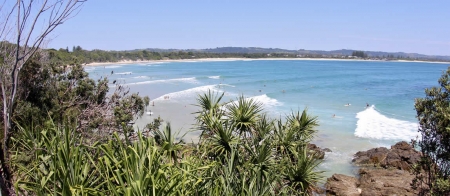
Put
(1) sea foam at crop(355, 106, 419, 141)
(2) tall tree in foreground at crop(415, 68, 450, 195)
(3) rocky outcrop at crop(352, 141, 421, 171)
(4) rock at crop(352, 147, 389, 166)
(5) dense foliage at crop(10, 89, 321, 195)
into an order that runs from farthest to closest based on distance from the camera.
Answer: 1. (1) sea foam at crop(355, 106, 419, 141)
2. (4) rock at crop(352, 147, 389, 166)
3. (3) rocky outcrop at crop(352, 141, 421, 171)
4. (2) tall tree in foreground at crop(415, 68, 450, 195)
5. (5) dense foliage at crop(10, 89, 321, 195)

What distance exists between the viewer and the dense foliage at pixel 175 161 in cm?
429

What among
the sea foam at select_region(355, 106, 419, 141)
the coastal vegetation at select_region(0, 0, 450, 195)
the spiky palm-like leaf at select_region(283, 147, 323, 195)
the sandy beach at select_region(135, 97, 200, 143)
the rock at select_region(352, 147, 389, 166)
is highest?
the coastal vegetation at select_region(0, 0, 450, 195)

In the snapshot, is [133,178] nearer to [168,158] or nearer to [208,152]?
[168,158]

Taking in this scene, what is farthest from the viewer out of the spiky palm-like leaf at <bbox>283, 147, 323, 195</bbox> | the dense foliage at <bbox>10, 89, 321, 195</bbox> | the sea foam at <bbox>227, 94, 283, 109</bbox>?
the sea foam at <bbox>227, 94, 283, 109</bbox>

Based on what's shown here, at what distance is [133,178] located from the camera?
13.5ft

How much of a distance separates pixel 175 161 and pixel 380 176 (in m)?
14.0

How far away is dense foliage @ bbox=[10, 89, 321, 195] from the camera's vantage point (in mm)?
4293

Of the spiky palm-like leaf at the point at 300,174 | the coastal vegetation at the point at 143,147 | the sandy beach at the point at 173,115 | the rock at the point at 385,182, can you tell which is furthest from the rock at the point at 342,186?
the sandy beach at the point at 173,115

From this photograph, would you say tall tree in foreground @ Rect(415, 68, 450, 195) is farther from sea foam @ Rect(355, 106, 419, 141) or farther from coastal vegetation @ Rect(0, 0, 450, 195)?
sea foam @ Rect(355, 106, 419, 141)

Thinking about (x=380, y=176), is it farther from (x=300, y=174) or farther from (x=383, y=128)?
(x=383, y=128)

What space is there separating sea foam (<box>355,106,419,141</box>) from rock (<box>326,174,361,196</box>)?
11.7 metres

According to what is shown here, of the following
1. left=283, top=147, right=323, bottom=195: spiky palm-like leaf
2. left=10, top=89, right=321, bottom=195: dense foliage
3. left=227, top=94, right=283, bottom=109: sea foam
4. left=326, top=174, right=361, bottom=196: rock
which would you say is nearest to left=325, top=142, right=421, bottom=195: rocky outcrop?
left=326, top=174, right=361, bottom=196: rock

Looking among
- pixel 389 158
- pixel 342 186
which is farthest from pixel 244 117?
pixel 389 158

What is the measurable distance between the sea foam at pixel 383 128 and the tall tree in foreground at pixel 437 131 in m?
18.1
